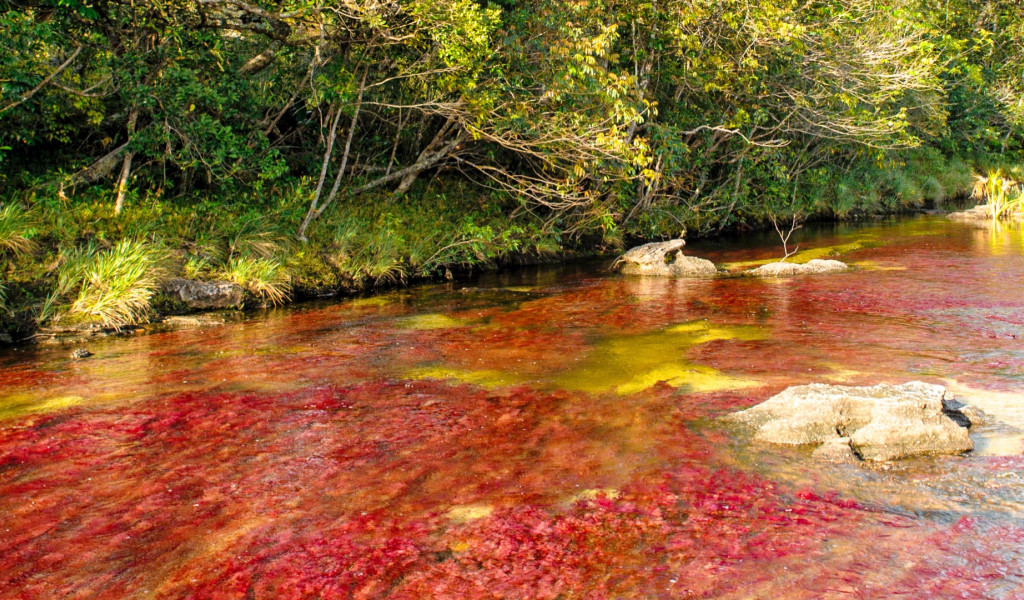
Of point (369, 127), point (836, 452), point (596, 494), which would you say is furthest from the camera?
point (369, 127)

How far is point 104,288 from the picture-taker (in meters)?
10.4

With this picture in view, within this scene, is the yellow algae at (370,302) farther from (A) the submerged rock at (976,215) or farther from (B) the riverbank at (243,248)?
(A) the submerged rock at (976,215)

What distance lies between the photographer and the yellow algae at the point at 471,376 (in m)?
7.55

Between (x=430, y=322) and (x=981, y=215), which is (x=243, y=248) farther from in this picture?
(x=981, y=215)

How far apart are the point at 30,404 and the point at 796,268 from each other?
431 inches

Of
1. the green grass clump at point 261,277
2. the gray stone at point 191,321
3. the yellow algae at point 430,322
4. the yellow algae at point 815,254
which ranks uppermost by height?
the green grass clump at point 261,277

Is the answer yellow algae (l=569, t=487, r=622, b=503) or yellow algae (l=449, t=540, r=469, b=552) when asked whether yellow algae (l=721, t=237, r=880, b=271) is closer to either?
yellow algae (l=569, t=487, r=622, b=503)

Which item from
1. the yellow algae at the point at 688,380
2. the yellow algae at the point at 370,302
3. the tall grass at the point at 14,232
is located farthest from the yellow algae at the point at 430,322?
the tall grass at the point at 14,232

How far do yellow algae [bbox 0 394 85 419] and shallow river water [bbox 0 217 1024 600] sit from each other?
39mm

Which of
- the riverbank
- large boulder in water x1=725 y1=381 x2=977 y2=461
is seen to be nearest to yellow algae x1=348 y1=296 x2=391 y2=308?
the riverbank

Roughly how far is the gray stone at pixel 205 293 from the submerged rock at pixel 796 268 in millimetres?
8046

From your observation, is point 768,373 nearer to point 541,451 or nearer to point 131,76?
point 541,451

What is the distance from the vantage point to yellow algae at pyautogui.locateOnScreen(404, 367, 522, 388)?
24.8 feet

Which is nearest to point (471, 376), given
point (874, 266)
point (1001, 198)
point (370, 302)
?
point (370, 302)
